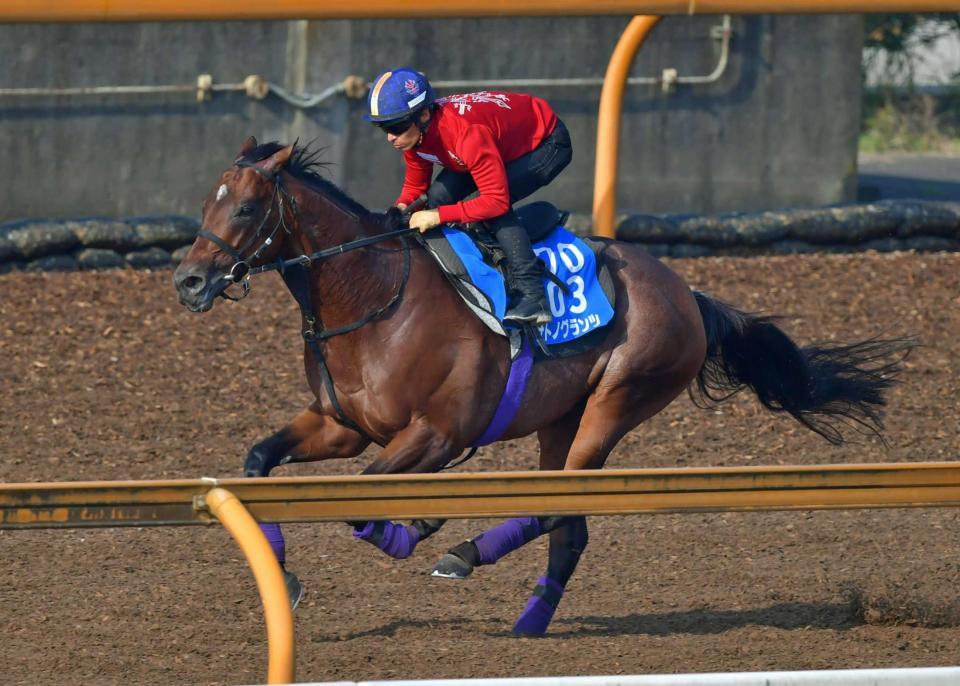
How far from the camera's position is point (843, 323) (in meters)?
9.46

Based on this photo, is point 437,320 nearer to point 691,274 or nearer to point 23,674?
point 23,674

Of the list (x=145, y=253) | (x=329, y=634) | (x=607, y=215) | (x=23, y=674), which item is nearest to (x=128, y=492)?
(x=23, y=674)

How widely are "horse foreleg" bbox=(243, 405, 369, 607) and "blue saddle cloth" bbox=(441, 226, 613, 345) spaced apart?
0.70 m

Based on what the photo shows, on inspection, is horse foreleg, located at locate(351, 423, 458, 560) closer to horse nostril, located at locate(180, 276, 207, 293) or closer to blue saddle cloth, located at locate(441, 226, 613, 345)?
blue saddle cloth, located at locate(441, 226, 613, 345)

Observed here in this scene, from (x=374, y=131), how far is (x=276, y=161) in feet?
18.0

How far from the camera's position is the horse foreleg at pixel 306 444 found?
18.0 ft

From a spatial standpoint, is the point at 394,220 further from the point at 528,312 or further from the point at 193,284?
the point at 193,284

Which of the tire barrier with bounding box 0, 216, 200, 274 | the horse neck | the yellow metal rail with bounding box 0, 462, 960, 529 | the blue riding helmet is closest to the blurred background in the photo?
the tire barrier with bounding box 0, 216, 200, 274

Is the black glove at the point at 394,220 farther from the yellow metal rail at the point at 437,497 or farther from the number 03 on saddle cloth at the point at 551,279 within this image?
the yellow metal rail at the point at 437,497

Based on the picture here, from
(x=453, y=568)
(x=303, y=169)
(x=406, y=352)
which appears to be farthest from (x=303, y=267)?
(x=453, y=568)

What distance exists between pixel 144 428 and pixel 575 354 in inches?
123

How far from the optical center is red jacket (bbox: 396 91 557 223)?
5.41 meters

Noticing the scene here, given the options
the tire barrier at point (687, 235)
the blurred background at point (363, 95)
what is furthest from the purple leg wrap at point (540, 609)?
the blurred background at point (363, 95)

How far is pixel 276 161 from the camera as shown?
527 cm
